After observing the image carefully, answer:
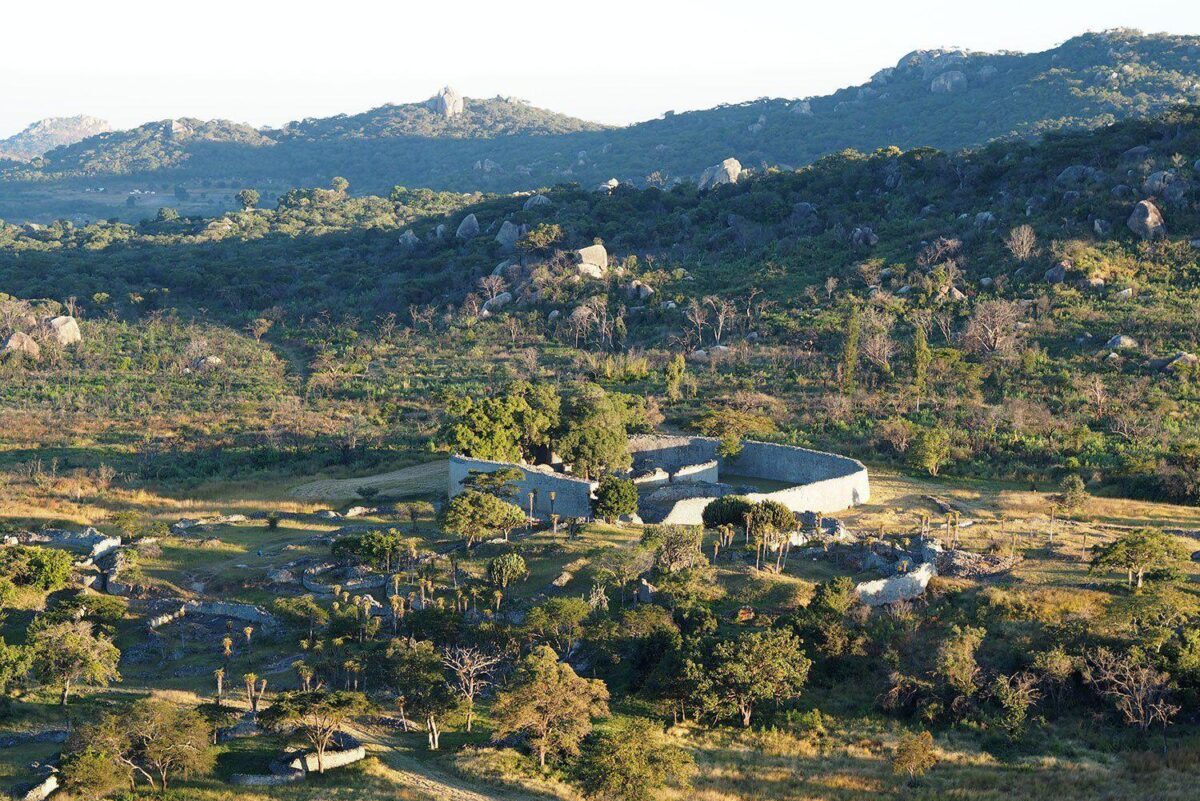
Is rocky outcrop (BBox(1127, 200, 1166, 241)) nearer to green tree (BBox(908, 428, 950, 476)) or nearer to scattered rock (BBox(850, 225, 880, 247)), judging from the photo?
scattered rock (BBox(850, 225, 880, 247))

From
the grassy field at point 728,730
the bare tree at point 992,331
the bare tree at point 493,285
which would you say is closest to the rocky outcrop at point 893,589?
the grassy field at point 728,730

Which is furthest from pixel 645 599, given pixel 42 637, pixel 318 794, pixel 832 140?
pixel 832 140

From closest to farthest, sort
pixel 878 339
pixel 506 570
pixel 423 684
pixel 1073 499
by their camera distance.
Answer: pixel 423 684
pixel 506 570
pixel 1073 499
pixel 878 339

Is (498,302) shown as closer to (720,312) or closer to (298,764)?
(720,312)

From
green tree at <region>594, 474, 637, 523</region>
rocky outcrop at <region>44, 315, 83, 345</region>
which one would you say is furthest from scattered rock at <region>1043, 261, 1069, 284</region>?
rocky outcrop at <region>44, 315, 83, 345</region>

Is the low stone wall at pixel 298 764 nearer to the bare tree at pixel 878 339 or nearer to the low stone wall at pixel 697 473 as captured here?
the low stone wall at pixel 697 473

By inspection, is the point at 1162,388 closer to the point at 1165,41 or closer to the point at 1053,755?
the point at 1053,755

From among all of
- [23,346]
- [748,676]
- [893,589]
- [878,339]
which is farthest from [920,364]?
[23,346]
